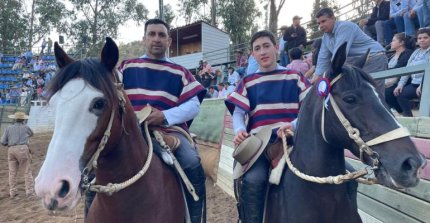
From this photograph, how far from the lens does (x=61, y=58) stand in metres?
2.33

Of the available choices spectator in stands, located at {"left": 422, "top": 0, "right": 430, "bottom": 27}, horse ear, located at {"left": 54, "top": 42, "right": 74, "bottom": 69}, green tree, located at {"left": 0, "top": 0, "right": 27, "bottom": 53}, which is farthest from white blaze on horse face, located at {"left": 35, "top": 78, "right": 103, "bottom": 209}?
green tree, located at {"left": 0, "top": 0, "right": 27, "bottom": 53}

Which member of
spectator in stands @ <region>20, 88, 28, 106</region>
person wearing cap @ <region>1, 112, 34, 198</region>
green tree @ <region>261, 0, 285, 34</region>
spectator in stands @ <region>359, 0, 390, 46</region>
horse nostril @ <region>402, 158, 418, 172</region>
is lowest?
person wearing cap @ <region>1, 112, 34, 198</region>

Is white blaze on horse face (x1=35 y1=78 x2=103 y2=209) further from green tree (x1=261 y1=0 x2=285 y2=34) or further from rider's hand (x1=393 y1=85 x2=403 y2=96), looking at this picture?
green tree (x1=261 y1=0 x2=285 y2=34)

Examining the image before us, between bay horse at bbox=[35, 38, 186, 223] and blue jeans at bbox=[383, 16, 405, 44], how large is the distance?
6.90m

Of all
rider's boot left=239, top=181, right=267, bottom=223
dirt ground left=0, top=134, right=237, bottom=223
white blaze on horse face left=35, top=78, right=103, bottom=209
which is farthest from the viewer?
dirt ground left=0, top=134, right=237, bottom=223

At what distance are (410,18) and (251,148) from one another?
19.8 feet

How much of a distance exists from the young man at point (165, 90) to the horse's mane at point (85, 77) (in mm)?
930

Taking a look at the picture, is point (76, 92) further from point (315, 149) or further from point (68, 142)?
point (315, 149)

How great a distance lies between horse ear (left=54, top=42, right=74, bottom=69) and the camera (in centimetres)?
230

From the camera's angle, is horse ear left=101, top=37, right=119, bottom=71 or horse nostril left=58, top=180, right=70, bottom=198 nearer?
horse nostril left=58, top=180, right=70, bottom=198

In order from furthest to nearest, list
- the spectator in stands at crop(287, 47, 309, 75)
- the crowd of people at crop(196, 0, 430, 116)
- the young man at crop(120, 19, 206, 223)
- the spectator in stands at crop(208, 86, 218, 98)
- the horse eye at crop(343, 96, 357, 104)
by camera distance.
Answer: the spectator in stands at crop(208, 86, 218, 98) → the spectator in stands at crop(287, 47, 309, 75) → the crowd of people at crop(196, 0, 430, 116) → the young man at crop(120, 19, 206, 223) → the horse eye at crop(343, 96, 357, 104)

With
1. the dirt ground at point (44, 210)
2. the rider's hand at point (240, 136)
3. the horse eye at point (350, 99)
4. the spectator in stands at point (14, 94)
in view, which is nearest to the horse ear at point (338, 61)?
the horse eye at point (350, 99)

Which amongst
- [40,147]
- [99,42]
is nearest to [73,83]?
[40,147]

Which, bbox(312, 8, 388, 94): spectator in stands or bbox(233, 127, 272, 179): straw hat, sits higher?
bbox(312, 8, 388, 94): spectator in stands
